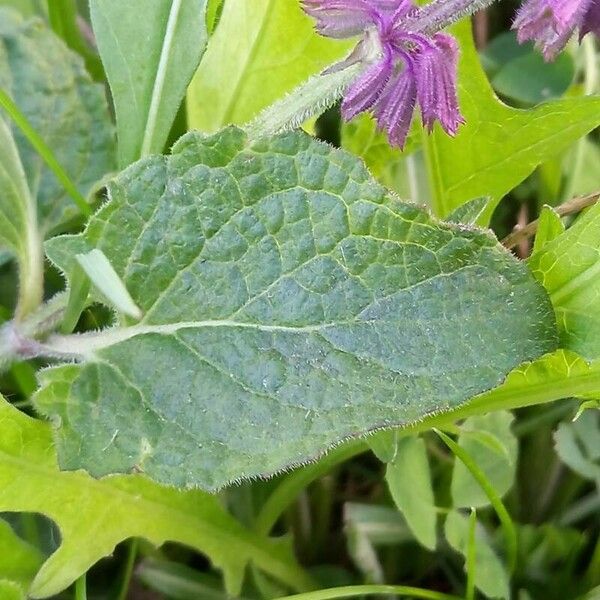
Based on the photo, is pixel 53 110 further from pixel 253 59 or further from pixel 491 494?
pixel 491 494

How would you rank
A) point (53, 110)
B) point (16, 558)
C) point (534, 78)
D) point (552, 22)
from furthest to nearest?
point (534, 78)
point (53, 110)
point (16, 558)
point (552, 22)

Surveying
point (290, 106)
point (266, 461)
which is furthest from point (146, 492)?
point (290, 106)

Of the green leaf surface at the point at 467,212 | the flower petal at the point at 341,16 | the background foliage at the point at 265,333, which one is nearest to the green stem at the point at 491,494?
the background foliage at the point at 265,333

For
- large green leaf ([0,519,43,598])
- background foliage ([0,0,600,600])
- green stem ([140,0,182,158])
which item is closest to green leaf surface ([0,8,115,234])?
background foliage ([0,0,600,600])

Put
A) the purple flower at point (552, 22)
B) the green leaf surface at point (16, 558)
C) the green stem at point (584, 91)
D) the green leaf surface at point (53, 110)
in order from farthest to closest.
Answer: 1. the green stem at point (584, 91)
2. the green leaf surface at point (53, 110)
3. the green leaf surface at point (16, 558)
4. the purple flower at point (552, 22)

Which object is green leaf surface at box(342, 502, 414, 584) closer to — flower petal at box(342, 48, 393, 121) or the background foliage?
the background foliage

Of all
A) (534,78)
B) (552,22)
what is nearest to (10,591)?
(552,22)

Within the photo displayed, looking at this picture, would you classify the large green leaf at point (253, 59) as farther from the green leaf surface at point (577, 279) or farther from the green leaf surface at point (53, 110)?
the green leaf surface at point (577, 279)
